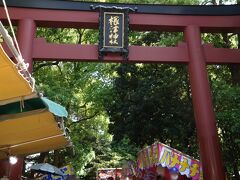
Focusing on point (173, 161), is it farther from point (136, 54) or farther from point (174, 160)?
point (136, 54)

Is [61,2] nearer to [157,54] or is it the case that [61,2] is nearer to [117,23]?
[117,23]

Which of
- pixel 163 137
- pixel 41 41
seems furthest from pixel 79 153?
pixel 41 41

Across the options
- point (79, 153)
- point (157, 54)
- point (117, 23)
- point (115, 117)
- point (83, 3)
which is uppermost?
point (83, 3)

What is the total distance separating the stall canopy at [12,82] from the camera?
9.09ft

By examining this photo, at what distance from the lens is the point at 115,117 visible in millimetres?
13828

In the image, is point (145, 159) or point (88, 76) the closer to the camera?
point (145, 159)

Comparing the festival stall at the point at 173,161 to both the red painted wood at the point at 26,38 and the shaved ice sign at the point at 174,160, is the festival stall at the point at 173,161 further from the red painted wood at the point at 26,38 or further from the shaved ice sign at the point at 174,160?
the red painted wood at the point at 26,38

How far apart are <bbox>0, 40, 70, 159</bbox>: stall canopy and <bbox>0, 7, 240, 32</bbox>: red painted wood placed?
13.6 ft

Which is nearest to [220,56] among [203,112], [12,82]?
[203,112]

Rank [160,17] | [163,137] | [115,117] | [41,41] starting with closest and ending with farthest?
[41,41]
[160,17]
[163,137]
[115,117]

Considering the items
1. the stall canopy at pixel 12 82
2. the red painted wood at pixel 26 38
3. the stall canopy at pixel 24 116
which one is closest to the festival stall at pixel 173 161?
the stall canopy at pixel 24 116

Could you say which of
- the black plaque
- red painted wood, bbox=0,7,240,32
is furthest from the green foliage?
the black plaque

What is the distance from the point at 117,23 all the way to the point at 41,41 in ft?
7.01

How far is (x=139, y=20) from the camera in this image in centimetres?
934
